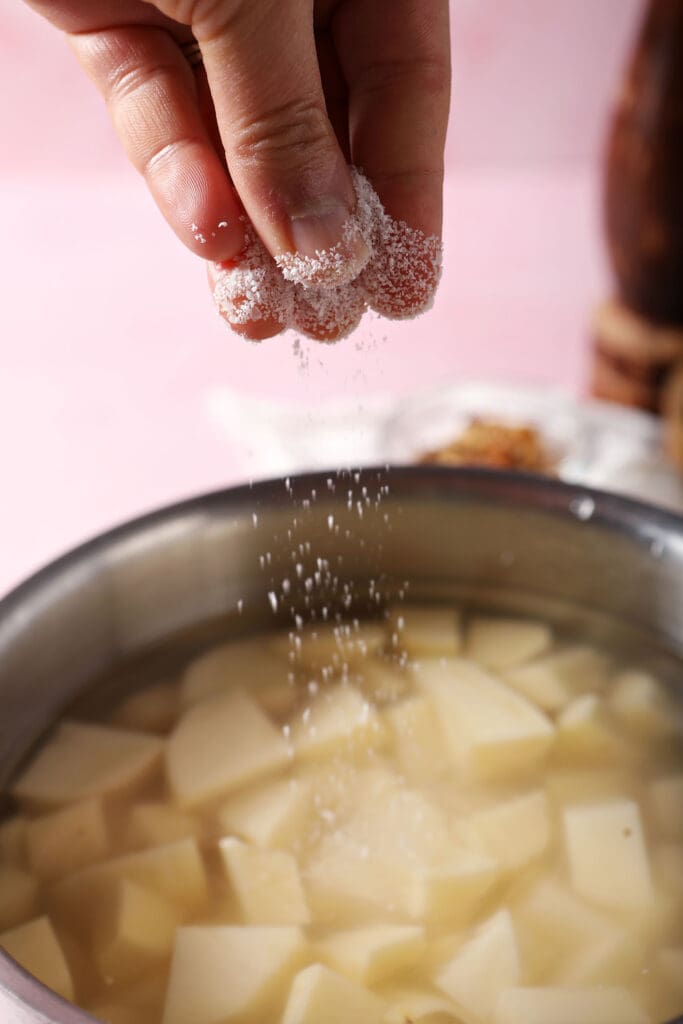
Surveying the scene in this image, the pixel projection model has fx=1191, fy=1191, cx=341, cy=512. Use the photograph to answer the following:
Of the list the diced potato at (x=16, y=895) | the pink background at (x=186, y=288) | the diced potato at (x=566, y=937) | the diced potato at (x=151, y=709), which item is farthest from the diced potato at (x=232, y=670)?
the pink background at (x=186, y=288)

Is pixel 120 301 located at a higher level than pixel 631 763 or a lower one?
higher

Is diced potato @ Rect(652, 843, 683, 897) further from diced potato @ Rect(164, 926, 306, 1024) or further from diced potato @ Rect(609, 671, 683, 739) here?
diced potato @ Rect(164, 926, 306, 1024)

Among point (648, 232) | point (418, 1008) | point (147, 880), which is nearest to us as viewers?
point (418, 1008)

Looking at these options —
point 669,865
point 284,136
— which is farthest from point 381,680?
point 284,136

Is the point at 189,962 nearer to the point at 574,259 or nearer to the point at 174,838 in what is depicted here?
the point at 174,838

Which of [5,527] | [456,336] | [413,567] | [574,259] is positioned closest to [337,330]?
[413,567]

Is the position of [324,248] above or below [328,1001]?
above

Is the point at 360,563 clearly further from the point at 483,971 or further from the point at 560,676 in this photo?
the point at 483,971

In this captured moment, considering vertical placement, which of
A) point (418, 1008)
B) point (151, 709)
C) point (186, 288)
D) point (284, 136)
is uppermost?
point (284, 136)
